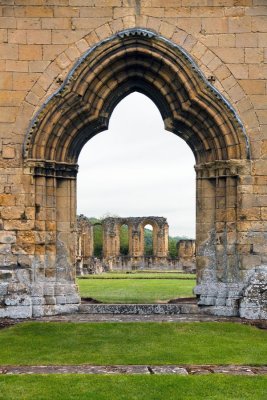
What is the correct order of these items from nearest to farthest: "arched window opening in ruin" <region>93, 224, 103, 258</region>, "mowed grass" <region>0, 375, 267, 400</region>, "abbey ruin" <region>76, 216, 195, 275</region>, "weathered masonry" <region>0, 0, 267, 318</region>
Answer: "mowed grass" <region>0, 375, 267, 400</region>
"weathered masonry" <region>0, 0, 267, 318</region>
"abbey ruin" <region>76, 216, 195, 275</region>
"arched window opening in ruin" <region>93, 224, 103, 258</region>

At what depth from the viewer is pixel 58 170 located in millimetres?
10344

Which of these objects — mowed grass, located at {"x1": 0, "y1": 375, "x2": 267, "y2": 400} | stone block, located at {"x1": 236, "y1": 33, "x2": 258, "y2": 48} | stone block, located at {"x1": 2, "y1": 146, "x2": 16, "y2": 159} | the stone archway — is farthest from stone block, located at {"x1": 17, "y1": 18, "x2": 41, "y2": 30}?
mowed grass, located at {"x1": 0, "y1": 375, "x2": 267, "y2": 400}

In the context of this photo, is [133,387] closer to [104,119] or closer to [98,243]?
[104,119]

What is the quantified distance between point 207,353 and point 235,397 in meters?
1.80

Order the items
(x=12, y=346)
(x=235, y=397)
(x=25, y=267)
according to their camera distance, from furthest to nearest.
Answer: (x=25, y=267) < (x=12, y=346) < (x=235, y=397)

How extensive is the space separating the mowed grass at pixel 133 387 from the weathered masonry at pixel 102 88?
4243 millimetres

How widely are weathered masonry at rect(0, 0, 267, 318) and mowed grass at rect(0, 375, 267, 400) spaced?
4243mm

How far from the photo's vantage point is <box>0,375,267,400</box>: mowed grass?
16.4 ft

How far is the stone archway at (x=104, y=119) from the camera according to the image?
9945 mm

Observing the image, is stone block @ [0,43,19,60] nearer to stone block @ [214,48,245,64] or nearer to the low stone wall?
stone block @ [214,48,245,64]

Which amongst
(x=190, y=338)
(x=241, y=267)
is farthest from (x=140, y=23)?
(x=190, y=338)

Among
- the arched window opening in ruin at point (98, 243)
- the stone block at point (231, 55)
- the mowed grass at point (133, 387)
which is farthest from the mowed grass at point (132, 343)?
the arched window opening in ruin at point (98, 243)

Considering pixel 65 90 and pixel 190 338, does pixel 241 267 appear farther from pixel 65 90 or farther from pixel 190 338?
pixel 65 90

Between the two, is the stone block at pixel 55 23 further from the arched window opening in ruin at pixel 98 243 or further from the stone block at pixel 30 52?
the arched window opening in ruin at pixel 98 243
